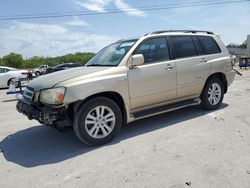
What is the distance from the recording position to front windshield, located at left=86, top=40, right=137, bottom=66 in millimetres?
5316

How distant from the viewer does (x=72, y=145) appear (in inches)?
191

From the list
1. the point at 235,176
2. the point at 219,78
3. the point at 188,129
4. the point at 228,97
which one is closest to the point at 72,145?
the point at 188,129

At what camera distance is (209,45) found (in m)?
6.69

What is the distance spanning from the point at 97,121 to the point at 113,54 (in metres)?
1.55

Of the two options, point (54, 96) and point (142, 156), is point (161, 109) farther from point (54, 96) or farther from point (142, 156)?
point (54, 96)

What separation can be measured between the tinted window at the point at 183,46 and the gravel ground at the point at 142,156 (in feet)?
4.49

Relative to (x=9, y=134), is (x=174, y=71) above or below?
above

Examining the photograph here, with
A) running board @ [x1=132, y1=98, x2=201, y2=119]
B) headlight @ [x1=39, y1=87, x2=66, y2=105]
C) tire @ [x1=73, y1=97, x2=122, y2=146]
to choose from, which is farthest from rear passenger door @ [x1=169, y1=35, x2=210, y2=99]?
headlight @ [x1=39, y1=87, x2=66, y2=105]

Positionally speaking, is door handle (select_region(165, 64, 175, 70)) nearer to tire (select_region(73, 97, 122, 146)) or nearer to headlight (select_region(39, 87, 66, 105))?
tire (select_region(73, 97, 122, 146))

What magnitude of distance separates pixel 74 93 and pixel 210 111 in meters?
3.59

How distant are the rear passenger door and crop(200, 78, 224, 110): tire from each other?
0.84 feet

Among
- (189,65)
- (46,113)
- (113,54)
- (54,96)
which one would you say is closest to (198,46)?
(189,65)

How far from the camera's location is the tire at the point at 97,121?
453 centimetres

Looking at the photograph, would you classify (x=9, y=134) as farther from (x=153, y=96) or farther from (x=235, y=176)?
(x=235, y=176)
